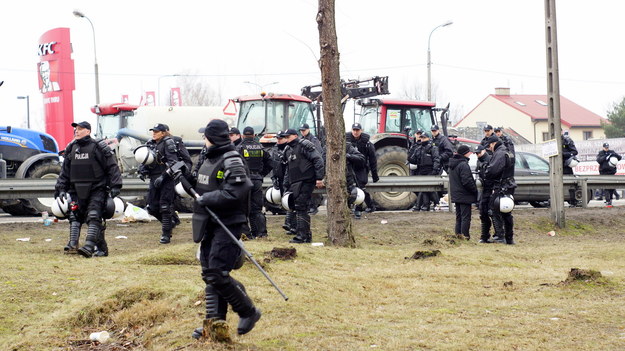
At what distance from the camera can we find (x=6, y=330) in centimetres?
706

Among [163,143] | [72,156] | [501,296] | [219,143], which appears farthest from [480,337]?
[163,143]

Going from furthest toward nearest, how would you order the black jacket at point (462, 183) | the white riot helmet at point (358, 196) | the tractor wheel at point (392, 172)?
1. the tractor wheel at point (392, 172)
2. the white riot helmet at point (358, 196)
3. the black jacket at point (462, 183)

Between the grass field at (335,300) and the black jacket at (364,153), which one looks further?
the black jacket at (364,153)

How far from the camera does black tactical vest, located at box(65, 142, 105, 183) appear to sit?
10.4 m

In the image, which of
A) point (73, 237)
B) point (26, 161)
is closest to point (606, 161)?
point (26, 161)

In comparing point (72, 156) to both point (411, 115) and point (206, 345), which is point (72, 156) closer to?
point (206, 345)

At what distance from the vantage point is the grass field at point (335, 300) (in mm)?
6387

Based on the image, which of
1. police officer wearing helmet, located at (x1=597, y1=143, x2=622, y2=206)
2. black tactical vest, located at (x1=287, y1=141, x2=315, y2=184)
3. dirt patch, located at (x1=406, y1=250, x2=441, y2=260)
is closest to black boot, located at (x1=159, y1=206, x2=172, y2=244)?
black tactical vest, located at (x1=287, y1=141, x2=315, y2=184)

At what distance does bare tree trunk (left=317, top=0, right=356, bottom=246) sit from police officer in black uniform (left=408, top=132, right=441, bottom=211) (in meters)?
6.18

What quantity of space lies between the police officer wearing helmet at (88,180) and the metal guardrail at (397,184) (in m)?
4.47

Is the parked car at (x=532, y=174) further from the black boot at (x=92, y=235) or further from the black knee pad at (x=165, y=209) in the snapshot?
the black boot at (x=92, y=235)

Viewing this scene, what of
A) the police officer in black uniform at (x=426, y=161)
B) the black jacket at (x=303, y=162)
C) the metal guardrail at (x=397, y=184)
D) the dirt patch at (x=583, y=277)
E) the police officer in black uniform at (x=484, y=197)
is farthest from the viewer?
the police officer in black uniform at (x=426, y=161)

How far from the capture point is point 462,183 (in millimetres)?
13430

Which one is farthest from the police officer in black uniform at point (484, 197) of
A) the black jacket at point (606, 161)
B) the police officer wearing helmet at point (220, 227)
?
the black jacket at point (606, 161)
